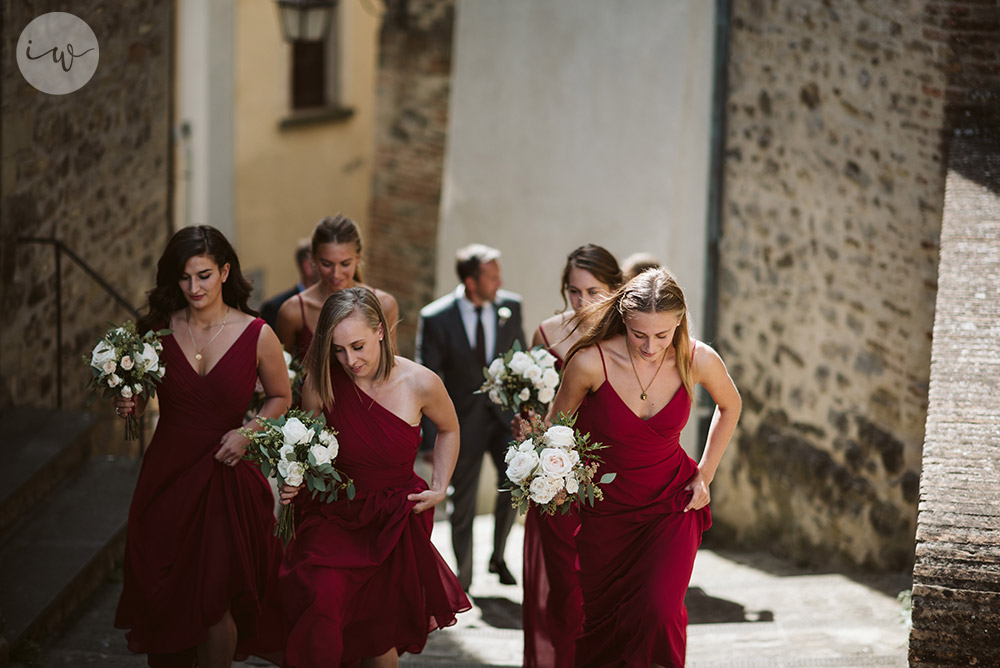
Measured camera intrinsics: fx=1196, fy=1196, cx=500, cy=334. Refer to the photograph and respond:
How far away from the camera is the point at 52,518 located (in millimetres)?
Result: 6422

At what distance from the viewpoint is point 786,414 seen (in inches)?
330

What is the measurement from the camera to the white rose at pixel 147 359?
487 cm

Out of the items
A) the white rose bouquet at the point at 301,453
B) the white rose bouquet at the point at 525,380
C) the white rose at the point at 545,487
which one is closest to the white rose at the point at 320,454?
the white rose bouquet at the point at 301,453

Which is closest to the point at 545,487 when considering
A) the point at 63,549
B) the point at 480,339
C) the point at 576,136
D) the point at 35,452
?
the point at 480,339

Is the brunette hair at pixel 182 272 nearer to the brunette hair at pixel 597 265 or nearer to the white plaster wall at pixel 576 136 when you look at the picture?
the brunette hair at pixel 597 265

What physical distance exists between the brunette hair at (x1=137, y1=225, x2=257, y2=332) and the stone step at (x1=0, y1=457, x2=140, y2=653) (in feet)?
4.78

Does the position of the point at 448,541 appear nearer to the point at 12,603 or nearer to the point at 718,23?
the point at 12,603

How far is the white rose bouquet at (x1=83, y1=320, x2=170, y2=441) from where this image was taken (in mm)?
4879

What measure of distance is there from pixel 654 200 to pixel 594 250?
3.79 metres

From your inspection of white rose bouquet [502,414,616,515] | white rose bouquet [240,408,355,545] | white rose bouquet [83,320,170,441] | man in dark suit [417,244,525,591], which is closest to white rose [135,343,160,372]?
white rose bouquet [83,320,170,441]

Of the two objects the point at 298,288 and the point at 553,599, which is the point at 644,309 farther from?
the point at 298,288

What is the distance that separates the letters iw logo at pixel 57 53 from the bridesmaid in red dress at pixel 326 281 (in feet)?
7.47

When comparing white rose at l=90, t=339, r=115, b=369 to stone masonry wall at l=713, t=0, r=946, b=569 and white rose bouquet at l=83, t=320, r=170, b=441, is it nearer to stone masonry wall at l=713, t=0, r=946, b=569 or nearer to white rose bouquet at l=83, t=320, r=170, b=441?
white rose bouquet at l=83, t=320, r=170, b=441

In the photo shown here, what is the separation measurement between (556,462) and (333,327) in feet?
3.20
